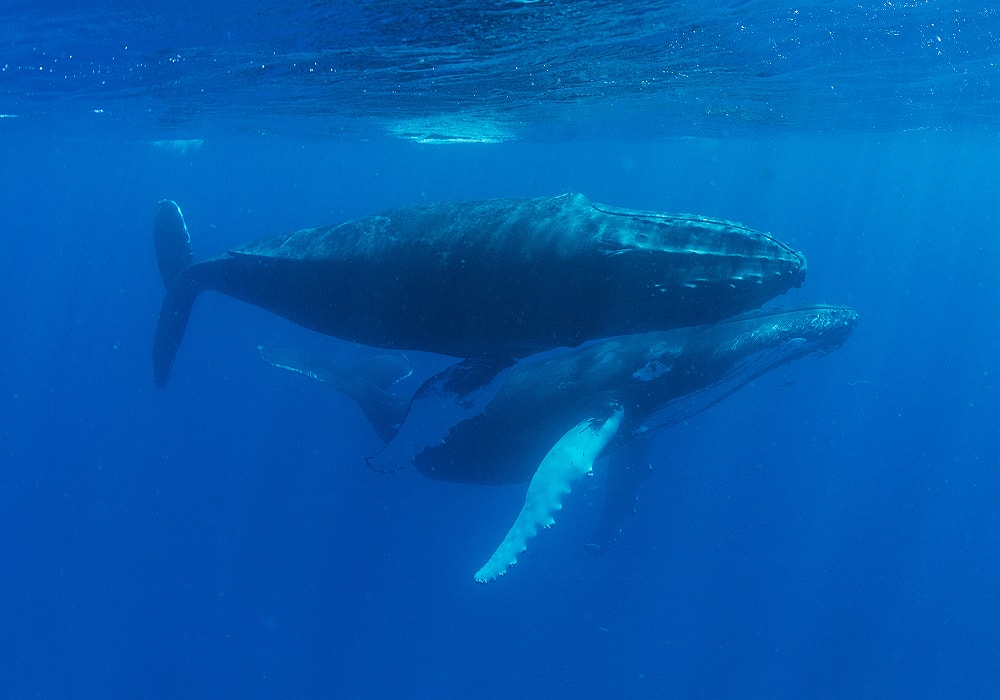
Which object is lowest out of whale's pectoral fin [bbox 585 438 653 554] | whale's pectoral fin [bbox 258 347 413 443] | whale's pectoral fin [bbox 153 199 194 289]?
whale's pectoral fin [bbox 585 438 653 554]

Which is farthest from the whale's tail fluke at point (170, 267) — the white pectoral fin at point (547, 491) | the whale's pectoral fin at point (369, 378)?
the white pectoral fin at point (547, 491)

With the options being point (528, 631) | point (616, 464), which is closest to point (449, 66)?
point (616, 464)

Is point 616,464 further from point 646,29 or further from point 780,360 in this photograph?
point 646,29

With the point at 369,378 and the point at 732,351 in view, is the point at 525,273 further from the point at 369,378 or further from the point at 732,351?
the point at 369,378

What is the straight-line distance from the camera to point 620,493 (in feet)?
45.7

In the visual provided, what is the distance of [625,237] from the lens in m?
6.23

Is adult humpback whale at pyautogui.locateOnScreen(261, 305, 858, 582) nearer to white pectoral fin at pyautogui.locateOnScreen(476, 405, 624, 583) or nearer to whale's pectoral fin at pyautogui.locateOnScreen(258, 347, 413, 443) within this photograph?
white pectoral fin at pyautogui.locateOnScreen(476, 405, 624, 583)

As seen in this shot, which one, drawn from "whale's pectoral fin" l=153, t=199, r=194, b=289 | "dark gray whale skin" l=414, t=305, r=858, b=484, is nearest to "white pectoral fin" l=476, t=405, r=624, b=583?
"dark gray whale skin" l=414, t=305, r=858, b=484

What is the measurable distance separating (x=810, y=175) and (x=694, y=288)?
89.0m

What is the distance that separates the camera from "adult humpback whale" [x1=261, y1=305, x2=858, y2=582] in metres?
7.91

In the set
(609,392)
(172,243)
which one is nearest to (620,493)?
(609,392)

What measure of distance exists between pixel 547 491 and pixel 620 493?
25.3 ft

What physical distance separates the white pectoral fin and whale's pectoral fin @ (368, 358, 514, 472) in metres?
1.05

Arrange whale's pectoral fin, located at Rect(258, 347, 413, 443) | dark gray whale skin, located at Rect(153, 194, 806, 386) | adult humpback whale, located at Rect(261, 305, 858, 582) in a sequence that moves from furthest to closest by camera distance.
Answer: whale's pectoral fin, located at Rect(258, 347, 413, 443) < adult humpback whale, located at Rect(261, 305, 858, 582) < dark gray whale skin, located at Rect(153, 194, 806, 386)
